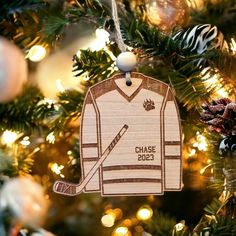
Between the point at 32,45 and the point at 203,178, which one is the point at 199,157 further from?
the point at 32,45

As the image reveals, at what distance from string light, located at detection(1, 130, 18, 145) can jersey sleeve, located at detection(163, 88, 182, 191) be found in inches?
9.3

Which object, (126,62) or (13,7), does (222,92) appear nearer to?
(126,62)

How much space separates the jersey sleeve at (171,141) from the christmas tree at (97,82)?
23 mm

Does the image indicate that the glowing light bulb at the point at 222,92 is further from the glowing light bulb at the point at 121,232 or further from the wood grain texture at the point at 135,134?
the glowing light bulb at the point at 121,232

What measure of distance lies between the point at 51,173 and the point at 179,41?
1.02 feet

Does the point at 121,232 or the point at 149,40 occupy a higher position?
the point at 149,40

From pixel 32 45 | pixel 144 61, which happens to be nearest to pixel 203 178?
pixel 144 61

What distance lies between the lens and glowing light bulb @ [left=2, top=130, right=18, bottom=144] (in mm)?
671

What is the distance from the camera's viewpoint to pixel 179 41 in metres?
0.56

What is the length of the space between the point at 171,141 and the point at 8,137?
0.25 meters

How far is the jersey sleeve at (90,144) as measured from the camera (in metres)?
0.52

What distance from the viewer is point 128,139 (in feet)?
1.72

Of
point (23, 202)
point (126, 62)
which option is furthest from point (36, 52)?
point (23, 202)

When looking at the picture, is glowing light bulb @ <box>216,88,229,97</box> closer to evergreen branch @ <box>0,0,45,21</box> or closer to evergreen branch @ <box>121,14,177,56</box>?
evergreen branch @ <box>121,14,177,56</box>
